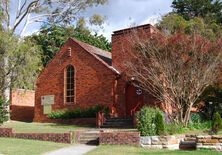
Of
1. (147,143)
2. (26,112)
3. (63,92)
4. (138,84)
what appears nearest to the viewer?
(147,143)

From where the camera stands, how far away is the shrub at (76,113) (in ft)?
95.2

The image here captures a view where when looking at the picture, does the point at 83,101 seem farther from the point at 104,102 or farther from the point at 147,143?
the point at 147,143

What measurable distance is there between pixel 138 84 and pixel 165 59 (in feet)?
12.2

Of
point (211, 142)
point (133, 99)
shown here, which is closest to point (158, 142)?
point (211, 142)

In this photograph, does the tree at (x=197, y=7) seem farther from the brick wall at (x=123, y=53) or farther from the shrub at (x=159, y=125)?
the shrub at (x=159, y=125)

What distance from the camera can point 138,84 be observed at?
27750 mm

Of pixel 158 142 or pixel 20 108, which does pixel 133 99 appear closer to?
pixel 158 142

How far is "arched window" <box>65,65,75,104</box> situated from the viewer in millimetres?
31750

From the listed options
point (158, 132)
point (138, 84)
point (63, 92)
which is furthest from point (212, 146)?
point (63, 92)

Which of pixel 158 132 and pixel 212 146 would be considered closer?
pixel 212 146

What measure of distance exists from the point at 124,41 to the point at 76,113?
19.9ft

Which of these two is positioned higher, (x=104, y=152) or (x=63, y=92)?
(x=63, y=92)

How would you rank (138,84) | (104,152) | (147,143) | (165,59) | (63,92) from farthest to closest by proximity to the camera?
1. (63,92)
2. (138,84)
3. (165,59)
4. (147,143)
5. (104,152)

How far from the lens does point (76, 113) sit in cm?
2969
